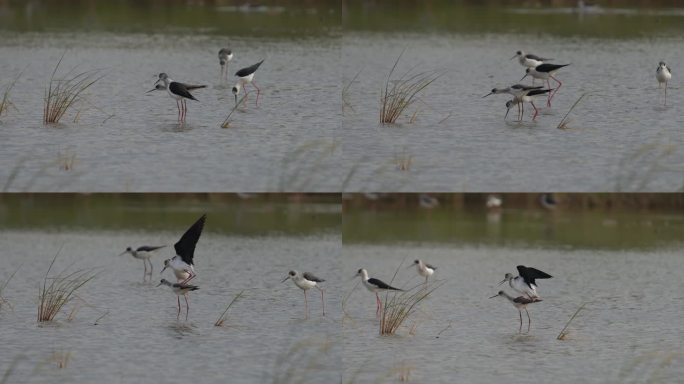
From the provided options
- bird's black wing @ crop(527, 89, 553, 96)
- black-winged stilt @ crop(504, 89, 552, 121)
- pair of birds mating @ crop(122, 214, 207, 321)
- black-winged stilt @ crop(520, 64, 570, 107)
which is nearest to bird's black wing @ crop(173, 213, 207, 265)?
pair of birds mating @ crop(122, 214, 207, 321)

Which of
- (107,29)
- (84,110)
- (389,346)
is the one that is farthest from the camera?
(107,29)

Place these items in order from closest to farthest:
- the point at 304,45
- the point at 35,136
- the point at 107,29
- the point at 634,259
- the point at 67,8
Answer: the point at 35,136 < the point at 634,259 < the point at 304,45 < the point at 107,29 < the point at 67,8

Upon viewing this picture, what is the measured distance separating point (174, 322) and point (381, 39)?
612 centimetres

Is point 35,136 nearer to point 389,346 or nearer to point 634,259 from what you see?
point 389,346

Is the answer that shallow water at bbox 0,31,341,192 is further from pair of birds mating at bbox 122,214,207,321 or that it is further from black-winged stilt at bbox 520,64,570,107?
black-winged stilt at bbox 520,64,570,107

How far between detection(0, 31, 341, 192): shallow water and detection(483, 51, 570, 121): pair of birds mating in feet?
4.89

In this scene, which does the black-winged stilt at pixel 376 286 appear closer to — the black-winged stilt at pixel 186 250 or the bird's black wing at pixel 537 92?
the black-winged stilt at pixel 186 250

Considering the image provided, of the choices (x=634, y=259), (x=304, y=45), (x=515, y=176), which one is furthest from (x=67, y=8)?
(x=515, y=176)

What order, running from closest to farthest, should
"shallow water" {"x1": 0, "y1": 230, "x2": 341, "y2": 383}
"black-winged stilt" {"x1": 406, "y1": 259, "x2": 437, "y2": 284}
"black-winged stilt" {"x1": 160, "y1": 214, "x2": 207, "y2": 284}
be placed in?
"shallow water" {"x1": 0, "y1": 230, "x2": 341, "y2": 383}
"black-winged stilt" {"x1": 160, "y1": 214, "x2": 207, "y2": 284}
"black-winged stilt" {"x1": 406, "y1": 259, "x2": 437, "y2": 284}

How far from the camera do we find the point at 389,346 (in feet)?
33.5

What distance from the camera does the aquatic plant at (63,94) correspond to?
11391 millimetres

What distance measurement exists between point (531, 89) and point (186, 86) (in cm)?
294

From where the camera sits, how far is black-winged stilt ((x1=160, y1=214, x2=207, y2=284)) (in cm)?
1022

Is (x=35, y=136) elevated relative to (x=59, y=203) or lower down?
elevated
